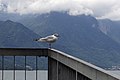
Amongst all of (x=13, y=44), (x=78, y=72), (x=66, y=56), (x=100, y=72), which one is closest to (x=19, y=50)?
(x=66, y=56)

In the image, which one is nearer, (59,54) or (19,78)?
(59,54)

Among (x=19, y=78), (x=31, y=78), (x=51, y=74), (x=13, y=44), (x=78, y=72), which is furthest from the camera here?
(x=13, y=44)

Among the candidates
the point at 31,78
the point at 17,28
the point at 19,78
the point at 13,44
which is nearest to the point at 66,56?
the point at 31,78

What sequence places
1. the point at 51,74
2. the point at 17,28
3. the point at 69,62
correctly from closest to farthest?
the point at 69,62, the point at 51,74, the point at 17,28

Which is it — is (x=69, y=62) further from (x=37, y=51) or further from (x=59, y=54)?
(x=37, y=51)

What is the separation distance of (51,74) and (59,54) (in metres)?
2.08

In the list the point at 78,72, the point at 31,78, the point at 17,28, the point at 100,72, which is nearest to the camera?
the point at 100,72

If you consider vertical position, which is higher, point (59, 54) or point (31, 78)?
point (59, 54)

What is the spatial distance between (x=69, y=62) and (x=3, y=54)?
13.6 ft

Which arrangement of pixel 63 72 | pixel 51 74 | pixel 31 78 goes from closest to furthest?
pixel 63 72 < pixel 51 74 < pixel 31 78

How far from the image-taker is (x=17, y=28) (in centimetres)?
18312

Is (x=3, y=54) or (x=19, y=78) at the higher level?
(x=3, y=54)

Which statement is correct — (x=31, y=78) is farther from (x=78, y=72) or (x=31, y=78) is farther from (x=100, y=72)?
(x=100, y=72)

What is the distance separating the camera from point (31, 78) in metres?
14.2
